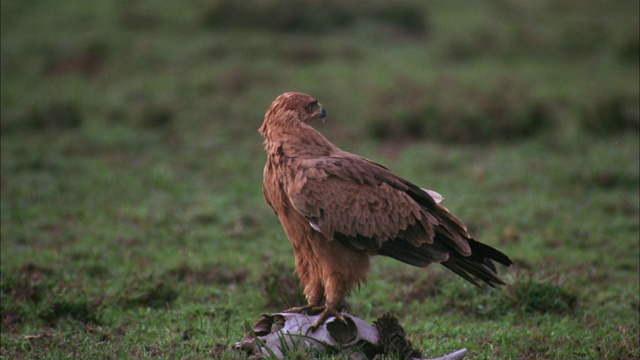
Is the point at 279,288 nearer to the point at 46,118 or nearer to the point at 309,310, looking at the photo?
the point at 309,310

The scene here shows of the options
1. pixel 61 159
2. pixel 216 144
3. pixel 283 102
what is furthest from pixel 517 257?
pixel 61 159

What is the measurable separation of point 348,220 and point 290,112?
90 cm

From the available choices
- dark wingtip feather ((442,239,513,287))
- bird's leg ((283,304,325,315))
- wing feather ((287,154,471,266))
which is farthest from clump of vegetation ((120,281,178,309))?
dark wingtip feather ((442,239,513,287))

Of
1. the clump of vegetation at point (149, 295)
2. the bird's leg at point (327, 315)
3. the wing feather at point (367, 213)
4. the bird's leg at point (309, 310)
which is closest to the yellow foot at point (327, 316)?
the bird's leg at point (327, 315)

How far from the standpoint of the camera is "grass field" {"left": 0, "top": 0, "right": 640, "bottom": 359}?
20.9ft

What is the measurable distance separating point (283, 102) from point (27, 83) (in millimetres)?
10479

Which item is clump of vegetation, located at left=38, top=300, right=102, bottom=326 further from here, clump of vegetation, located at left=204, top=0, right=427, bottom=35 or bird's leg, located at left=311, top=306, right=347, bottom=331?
clump of vegetation, located at left=204, top=0, right=427, bottom=35

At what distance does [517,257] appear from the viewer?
25.6 ft

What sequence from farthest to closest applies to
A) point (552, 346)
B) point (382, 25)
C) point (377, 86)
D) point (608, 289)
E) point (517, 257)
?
point (382, 25)
point (377, 86)
point (517, 257)
point (608, 289)
point (552, 346)

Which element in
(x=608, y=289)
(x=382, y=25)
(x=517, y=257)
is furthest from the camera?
(x=382, y=25)

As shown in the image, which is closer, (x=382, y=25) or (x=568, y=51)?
(x=568, y=51)

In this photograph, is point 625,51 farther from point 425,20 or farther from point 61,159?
point 61,159

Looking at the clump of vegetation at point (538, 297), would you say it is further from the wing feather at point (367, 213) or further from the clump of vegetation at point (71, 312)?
the clump of vegetation at point (71, 312)

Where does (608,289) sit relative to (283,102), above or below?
below
